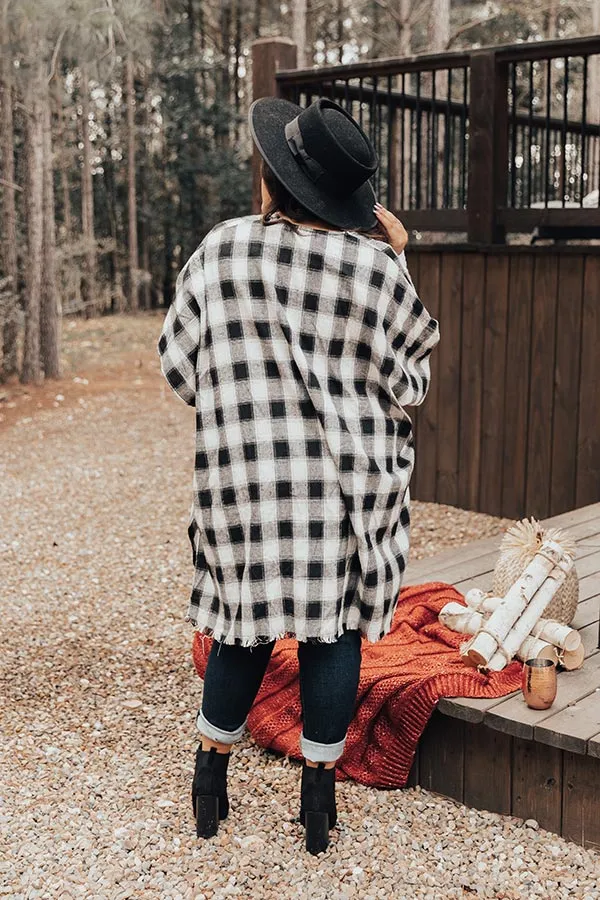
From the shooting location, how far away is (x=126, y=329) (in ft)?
43.6

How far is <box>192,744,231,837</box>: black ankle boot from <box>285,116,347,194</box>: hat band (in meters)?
1.15

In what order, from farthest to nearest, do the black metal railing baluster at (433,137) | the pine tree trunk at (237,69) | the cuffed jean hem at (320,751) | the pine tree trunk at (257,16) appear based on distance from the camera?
the pine tree trunk at (257,16), the pine tree trunk at (237,69), the black metal railing baluster at (433,137), the cuffed jean hem at (320,751)

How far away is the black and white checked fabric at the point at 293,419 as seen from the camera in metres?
2.05

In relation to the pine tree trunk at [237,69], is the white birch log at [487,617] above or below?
below

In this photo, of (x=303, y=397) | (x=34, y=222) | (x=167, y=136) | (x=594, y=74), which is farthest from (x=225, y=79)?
(x=303, y=397)

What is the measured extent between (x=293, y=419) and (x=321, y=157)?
0.49 meters

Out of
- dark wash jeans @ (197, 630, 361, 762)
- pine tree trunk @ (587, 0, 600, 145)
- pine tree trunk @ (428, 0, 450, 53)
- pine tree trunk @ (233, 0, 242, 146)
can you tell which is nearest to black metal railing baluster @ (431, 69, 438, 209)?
dark wash jeans @ (197, 630, 361, 762)

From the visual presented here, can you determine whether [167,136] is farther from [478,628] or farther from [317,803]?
[317,803]

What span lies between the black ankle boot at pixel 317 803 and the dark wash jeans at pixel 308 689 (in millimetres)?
44

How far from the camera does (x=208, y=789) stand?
7.44ft

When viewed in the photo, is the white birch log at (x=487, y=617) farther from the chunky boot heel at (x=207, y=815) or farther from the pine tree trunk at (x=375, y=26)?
the pine tree trunk at (x=375, y=26)

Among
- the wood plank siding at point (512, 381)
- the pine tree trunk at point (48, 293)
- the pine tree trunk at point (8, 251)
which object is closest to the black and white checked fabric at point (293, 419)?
the wood plank siding at point (512, 381)

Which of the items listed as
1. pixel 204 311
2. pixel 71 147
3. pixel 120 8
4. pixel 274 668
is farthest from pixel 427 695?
pixel 71 147

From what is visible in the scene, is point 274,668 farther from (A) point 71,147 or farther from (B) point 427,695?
(A) point 71,147
